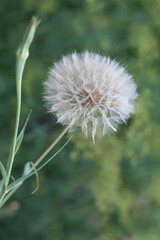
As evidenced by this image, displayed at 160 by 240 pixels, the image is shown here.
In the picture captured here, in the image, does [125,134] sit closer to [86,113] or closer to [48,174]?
[48,174]

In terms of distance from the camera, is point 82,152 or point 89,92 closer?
point 89,92

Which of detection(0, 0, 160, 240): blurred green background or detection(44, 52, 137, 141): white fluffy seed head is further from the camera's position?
detection(0, 0, 160, 240): blurred green background

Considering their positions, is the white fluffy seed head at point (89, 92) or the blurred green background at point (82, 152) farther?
the blurred green background at point (82, 152)
